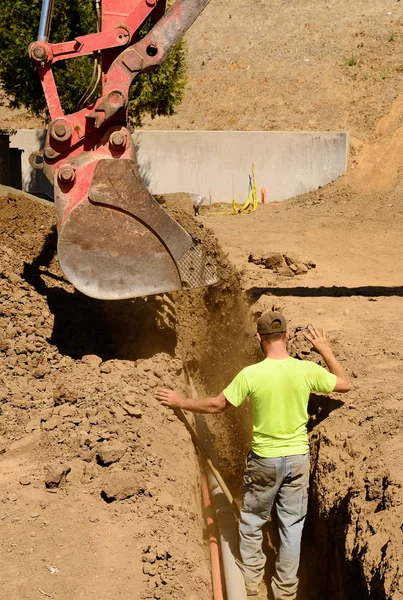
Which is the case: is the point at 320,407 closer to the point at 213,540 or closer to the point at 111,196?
the point at 213,540

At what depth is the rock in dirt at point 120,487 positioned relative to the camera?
212 inches

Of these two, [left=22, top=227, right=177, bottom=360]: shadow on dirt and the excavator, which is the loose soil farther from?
the excavator

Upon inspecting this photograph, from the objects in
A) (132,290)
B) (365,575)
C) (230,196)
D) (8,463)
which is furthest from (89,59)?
(365,575)

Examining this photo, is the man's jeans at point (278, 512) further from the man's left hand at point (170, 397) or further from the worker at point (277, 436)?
the man's left hand at point (170, 397)

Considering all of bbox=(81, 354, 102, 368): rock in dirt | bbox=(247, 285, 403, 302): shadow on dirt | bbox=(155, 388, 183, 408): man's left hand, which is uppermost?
bbox=(155, 388, 183, 408): man's left hand

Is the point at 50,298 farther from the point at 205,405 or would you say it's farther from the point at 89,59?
the point at 89,59

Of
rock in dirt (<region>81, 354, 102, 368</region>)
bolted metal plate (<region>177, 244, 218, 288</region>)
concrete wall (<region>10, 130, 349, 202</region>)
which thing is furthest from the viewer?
concrete wall (<region>10, 130, 349, 202</region>)

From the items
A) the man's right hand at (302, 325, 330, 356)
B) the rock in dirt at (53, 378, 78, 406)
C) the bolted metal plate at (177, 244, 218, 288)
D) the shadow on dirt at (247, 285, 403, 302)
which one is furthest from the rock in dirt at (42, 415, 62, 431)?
the shadow on dirt at (247, 285, 403, 302)

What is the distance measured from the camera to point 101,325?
816cm

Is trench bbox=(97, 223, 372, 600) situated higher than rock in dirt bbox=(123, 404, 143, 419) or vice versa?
rock in dirt bbox=(123, 404, 143, 419)

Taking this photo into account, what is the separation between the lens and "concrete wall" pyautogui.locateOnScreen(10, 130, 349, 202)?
21.3m

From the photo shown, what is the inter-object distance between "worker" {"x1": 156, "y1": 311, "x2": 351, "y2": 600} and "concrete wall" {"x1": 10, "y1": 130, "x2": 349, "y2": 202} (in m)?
15.9

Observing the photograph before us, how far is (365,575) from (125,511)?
1.73 m

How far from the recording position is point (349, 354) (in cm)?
741
